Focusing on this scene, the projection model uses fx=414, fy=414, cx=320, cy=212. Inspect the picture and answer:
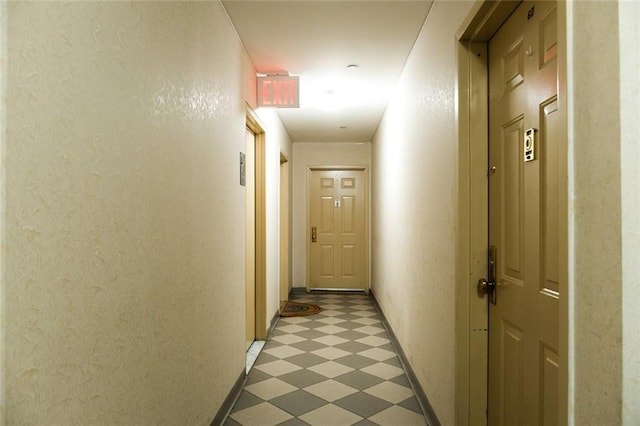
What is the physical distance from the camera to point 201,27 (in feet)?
6.79

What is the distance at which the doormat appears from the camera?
5227mm

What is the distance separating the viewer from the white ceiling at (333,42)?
246 centimetres

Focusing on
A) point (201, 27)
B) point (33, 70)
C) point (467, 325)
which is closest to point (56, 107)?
point (33, 70)

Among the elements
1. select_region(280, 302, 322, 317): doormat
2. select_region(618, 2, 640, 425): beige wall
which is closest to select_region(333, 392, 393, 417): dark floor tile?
select_region(618, 2, 640, 425): beige wall

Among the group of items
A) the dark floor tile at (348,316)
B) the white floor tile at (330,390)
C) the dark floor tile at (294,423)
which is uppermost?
the dark floor tile at (294,423)

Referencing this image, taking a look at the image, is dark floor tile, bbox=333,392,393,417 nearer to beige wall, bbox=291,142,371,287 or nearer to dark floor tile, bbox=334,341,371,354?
dark floor tile, bbox=334,341,371,354

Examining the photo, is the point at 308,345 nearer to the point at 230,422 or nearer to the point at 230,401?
the point at 230,401

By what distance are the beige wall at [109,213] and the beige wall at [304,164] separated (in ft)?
14.8

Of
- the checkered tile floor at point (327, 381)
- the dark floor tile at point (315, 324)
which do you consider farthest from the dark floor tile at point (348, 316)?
the dark floor tile at point (315, 324)

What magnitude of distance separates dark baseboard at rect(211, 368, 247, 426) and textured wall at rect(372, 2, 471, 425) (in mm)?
1250

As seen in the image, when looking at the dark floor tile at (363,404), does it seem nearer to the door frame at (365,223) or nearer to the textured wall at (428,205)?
the textured wall at (428,205)

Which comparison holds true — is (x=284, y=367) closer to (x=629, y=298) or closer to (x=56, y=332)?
(x=56, y=332)

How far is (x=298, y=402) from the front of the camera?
2762 mm

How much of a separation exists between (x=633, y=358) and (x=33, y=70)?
4.49 feet
